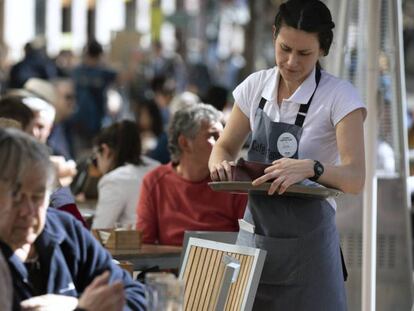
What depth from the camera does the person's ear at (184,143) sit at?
6.45 metres

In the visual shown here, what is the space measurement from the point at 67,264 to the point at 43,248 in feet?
0.41

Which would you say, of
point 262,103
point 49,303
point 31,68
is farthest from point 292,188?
point 31,68

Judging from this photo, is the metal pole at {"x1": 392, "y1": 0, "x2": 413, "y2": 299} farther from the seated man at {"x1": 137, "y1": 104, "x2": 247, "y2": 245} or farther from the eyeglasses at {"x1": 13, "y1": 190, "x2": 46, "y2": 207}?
the eyeglasses at {"x1": 13, "y1": 190, "x2": 46, "y2": 207}

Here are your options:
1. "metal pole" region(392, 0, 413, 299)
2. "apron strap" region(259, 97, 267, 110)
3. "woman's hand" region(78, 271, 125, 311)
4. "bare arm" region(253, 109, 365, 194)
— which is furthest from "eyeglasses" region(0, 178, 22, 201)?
"metal pole" region(392, 0, 413, 299)

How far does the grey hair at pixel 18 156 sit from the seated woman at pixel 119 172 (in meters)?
3.67

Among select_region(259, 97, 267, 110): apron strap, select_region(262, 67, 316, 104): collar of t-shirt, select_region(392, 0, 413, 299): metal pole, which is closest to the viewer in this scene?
select_region(262, 67, 316, 104): collar of t-shirt

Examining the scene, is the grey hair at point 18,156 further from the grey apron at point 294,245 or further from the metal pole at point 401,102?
the metal pole at point 401,102

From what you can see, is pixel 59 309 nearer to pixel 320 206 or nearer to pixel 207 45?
pixel 320 206

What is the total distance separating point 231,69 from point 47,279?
22.4 meters

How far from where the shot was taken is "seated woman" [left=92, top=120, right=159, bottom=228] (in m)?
7.30

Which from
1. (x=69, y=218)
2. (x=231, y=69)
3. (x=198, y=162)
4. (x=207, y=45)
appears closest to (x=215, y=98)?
(x=198, y=162)

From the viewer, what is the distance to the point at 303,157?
A: 4629 millimetres

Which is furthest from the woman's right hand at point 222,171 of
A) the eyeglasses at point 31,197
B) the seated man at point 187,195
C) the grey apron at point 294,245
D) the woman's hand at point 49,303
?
the seated man at point 187,195

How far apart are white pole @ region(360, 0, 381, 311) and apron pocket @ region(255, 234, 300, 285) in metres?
1.63
